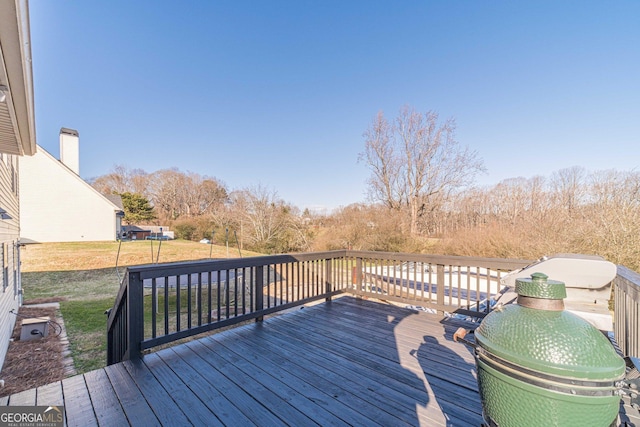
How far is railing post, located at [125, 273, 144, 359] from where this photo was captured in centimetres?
263

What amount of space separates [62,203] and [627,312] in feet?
76.9

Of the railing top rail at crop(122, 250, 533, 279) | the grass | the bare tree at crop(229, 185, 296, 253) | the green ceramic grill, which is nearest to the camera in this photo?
the green ceramic grill

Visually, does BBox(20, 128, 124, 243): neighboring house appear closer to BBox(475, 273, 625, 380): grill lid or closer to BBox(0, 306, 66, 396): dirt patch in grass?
BBox(0, 306, 66, 396): dirt patch in grass

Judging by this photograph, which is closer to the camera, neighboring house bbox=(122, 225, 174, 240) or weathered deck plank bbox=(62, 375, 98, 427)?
weathered deck plank bbox=(62, 375, 98, 427)

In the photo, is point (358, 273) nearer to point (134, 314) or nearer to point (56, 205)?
point (134, 314)

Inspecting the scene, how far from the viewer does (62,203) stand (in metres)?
16.9

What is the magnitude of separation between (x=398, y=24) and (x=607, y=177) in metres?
7.64

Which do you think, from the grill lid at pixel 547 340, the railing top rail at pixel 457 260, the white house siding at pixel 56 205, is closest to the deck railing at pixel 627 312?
the railing top rail at pixel 457 260

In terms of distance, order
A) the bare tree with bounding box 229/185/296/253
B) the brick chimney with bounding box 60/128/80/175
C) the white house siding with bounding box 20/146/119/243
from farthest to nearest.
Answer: the brick chimney with bounding box 60/128/80/175
the white house siding with bounding box 20/146/119/243
the bare tree with bounding box 229/185/296/253

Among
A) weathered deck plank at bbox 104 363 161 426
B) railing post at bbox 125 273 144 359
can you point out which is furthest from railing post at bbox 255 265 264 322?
weathered deck plank at bbox 104 363 161 426

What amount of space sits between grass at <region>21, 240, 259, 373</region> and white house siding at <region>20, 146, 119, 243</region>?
1454mm

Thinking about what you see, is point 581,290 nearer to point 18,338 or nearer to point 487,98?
point 18,338

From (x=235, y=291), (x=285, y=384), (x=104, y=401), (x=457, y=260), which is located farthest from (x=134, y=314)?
(x=457, y=260)

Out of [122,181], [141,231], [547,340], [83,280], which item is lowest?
[83,280]
